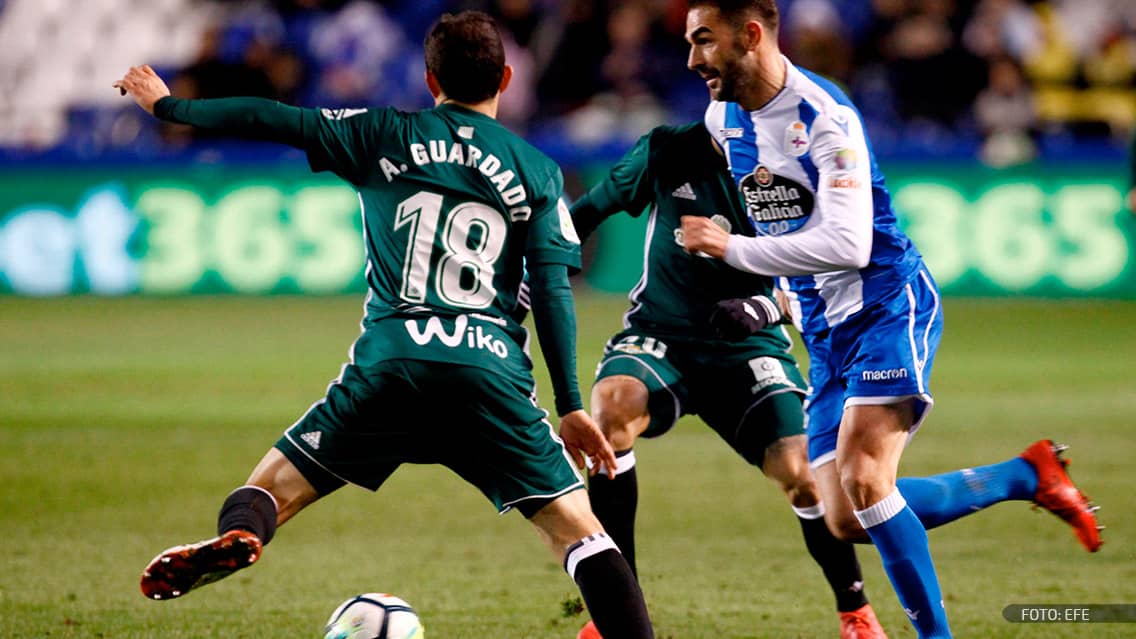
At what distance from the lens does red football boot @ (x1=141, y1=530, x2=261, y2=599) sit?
4.22 metres

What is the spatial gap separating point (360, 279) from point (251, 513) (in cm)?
1205

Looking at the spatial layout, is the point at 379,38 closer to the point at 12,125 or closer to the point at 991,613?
the point at 12,125

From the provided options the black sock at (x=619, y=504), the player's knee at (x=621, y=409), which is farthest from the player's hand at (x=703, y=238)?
the black sock at (x=619, y=504)

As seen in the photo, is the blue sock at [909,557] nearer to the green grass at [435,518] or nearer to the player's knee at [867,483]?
the player's knee at [867,483]

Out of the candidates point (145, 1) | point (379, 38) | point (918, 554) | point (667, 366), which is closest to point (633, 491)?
point (667, 366)

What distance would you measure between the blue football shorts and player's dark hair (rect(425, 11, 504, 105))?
1422 mm

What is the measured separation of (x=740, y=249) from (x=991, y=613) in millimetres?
1857

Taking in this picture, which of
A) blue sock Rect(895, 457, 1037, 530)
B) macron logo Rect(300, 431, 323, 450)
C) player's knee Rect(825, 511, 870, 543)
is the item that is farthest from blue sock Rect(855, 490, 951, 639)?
macron logo Rect(300, 431, 323, 450)

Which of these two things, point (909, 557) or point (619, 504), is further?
point (619, 504)

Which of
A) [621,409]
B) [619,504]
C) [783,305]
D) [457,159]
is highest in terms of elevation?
[457,159]

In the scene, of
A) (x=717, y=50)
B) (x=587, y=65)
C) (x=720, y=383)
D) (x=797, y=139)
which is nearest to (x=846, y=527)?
(x=720, y=383)

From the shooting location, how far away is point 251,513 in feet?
14.4

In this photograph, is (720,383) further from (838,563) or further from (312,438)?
(312,438)

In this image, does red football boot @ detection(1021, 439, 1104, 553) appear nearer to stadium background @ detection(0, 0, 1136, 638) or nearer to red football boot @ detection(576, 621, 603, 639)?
stadium background @ detection(0, 0, 1136, 638)
